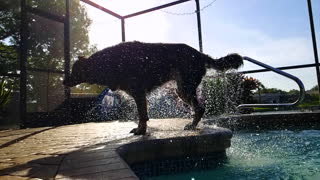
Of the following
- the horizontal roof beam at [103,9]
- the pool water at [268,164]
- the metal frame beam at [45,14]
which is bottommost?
the pool water at [268,164]

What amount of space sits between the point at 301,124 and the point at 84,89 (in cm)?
2036

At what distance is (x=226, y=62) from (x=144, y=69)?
1293 mm

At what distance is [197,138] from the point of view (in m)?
3.09

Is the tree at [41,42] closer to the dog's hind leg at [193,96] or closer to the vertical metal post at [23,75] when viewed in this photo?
the vertical metal post at [23,75]

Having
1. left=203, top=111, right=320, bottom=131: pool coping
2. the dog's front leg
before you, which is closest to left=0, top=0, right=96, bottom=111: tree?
the dog's front leg

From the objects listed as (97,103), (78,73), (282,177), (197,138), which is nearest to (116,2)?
(97,103)

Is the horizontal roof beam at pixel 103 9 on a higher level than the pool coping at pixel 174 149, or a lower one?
higher

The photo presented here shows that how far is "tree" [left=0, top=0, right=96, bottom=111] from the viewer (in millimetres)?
7211

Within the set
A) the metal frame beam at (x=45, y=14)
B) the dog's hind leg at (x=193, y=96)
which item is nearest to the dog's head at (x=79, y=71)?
the dog's hind leg at (x=193, y=96)

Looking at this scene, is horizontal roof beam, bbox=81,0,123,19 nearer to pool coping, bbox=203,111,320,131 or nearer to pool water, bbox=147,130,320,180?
pool coping, bbox=203,111,320,131

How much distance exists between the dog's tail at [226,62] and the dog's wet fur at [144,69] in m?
0.19

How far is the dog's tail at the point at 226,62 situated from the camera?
175 inches

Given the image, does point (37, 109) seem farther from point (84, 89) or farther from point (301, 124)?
point (84, 89)

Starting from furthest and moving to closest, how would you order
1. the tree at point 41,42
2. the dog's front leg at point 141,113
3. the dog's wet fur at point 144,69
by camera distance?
1. the tree at point 41,42
2. the dog's wet fur at point 144,69
3. the dog's front leg at point 141,113
